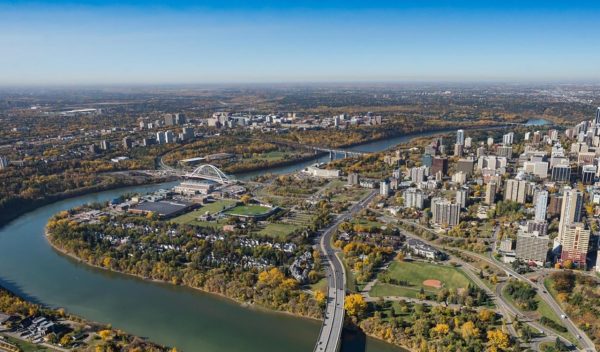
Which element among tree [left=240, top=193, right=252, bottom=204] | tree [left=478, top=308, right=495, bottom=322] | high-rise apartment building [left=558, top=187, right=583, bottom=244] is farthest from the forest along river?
high-rise apartment building [left=558, top=187, right=583, bottom=244]

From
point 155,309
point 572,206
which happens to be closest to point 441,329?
point 155,309

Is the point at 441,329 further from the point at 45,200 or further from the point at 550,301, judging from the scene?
the point at 45,200

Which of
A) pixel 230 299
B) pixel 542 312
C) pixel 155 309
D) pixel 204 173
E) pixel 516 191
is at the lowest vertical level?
pixel 155 309

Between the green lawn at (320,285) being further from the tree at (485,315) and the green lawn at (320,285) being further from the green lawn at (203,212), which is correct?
the green lawn at (203,212)

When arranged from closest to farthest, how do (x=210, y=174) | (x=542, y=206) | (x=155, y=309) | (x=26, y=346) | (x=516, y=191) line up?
(x=26, y=346)
(x=155, y=309)
(x=542, y=206)
(x=516, y=191)
(x=210, y=174)

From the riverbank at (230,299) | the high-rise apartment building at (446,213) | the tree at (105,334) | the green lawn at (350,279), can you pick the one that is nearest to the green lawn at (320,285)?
the green lawn at (350,279)

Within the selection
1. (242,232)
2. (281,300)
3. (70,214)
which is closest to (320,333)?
(281,300)

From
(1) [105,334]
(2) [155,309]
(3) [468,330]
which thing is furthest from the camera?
(2) [155,309]

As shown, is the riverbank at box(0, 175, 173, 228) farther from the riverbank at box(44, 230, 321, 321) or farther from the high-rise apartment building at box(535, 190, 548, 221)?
the high-rise apartment building at box(535, 190, 548, 221)
